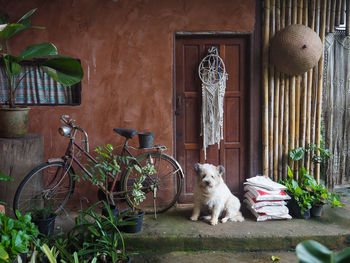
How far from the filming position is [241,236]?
393 cm

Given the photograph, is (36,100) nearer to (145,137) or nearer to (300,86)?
(145,137)

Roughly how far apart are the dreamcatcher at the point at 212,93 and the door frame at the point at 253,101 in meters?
0.38

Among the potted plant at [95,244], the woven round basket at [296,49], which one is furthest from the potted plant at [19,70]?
the woven round basket at [296,49]

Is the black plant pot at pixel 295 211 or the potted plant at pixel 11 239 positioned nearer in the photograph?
the potted plant at pixel 11 239

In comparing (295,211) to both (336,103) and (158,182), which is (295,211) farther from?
(336,103)

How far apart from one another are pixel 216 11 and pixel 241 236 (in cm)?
303

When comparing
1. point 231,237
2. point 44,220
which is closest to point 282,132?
point 231,237

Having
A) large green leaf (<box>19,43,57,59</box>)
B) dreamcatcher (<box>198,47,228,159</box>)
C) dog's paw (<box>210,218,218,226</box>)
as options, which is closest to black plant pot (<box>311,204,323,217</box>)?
dog's paw (<box>210,218,218,226</box>)

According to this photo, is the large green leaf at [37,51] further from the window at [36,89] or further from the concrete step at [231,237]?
the concrete step at [231,237]

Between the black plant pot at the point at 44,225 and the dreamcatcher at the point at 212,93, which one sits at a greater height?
the dreamcatcher at the point at 212,93

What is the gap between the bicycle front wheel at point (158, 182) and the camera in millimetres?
4555

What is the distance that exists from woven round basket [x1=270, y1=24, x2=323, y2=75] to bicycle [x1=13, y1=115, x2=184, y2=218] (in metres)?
2.04

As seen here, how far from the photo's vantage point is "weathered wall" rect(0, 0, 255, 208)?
4.68m

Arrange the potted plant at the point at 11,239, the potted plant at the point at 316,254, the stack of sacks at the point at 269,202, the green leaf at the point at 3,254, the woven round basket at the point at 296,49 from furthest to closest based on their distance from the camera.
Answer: the woven round basket at the point at 296,49, the stack of sacks at the point at 269,202, the potted plant at the point at 11,239, the green leaf at the point at 3,254, the potted plant at the point at 316,254
